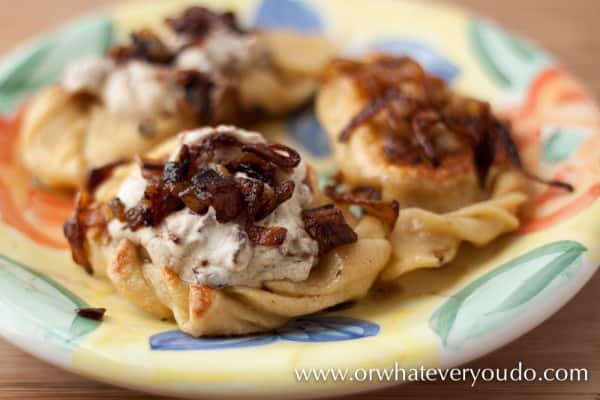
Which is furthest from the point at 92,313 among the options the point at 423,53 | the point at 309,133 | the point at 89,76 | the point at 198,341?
the point at 423,53

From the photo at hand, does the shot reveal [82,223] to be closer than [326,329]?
No

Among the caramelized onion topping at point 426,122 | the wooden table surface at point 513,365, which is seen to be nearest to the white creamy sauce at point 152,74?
the caramelized onion topping at point 426,122

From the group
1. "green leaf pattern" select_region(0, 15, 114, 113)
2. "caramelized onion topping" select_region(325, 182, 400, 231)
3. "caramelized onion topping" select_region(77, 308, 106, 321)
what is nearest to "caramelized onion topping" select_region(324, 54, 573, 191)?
"caramelized onion topping" select_region(325, 182, 400, 231)

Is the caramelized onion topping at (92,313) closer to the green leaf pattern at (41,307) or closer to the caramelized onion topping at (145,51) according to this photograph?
the green leaf pattern at (41,307)

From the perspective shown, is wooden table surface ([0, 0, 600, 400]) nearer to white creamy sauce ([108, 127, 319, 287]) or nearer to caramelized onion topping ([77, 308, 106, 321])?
caramelized onion topping ([77, 308, 106, 321])

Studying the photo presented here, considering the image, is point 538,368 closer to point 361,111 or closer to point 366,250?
point 366,250

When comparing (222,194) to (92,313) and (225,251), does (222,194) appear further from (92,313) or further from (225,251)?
(92,313)
